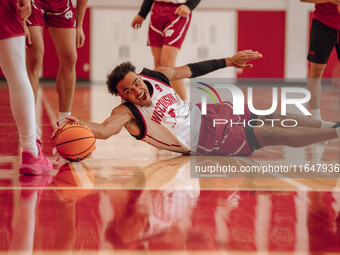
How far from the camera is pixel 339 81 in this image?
16.5m

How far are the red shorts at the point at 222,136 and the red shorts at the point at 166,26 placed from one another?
160 cm

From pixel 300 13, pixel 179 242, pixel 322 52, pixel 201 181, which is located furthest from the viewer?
pixel 300 13

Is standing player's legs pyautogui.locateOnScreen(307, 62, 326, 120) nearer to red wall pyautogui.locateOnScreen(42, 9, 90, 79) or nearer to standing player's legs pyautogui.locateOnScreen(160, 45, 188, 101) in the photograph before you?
standing player's legs pyautogui.locateOnScreen(160, 45, 188, 101)

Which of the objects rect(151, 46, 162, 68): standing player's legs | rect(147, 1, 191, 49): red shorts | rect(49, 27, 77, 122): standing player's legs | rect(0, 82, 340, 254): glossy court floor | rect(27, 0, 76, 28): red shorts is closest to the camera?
rect(0, 82, 340, 254): glossy court floor

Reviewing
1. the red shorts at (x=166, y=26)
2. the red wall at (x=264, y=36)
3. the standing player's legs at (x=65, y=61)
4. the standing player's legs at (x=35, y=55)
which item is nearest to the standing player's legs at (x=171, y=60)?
the red shorts at (x=166, y=26)

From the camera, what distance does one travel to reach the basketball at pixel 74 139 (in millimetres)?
3273

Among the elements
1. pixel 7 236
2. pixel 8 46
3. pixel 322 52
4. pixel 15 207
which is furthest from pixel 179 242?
pixel 322 52

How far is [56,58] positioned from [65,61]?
1345 cm

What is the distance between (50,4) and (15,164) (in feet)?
4.79

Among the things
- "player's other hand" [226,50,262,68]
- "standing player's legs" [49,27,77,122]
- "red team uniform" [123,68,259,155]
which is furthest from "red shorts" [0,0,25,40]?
"player's other hand" [226,50,262,68]

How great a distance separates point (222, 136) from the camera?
377cm

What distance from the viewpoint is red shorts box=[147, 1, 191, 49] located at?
529 centimetres

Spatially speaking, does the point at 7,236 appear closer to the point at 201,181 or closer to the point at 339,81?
the point at 201,181

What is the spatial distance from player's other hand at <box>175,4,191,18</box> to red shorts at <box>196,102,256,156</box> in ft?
5.49
